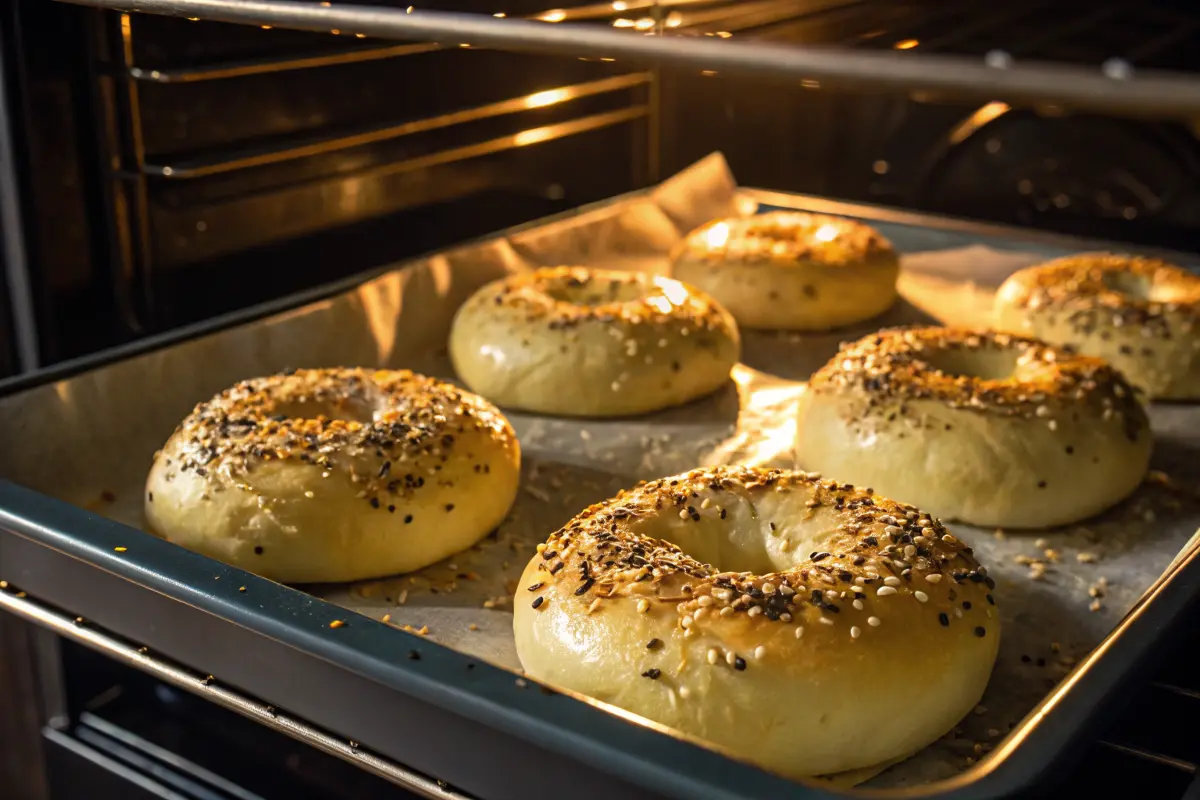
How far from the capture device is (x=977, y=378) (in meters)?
2.58

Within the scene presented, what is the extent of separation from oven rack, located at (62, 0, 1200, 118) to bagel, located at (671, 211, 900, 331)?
1.98 m

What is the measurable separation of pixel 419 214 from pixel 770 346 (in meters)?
0.93

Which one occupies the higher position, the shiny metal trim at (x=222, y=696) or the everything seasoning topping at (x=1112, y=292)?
the everything seasoning topping at (x=1112, y=292)

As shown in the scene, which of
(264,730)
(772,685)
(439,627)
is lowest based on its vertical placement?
(264,730)

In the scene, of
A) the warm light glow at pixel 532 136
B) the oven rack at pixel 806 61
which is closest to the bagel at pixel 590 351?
the warm light glow at pixel 532 136

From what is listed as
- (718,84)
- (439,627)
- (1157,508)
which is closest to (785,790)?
(439,627)

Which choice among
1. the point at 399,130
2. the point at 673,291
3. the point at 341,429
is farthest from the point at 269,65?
the point at 673,291

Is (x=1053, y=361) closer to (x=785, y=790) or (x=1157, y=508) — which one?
(x=1157, y=508)

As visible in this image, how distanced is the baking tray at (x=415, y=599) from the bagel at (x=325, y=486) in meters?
0.07

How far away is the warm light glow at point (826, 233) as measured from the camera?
11.0 feet

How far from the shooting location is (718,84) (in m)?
3.98

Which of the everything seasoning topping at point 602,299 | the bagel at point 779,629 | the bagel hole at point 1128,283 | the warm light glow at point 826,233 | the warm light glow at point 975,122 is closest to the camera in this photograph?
the bagel at point 779,629

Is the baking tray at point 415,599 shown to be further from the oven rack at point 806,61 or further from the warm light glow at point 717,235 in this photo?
the oven rack at point 806,61

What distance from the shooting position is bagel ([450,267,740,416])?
8.86 feet
